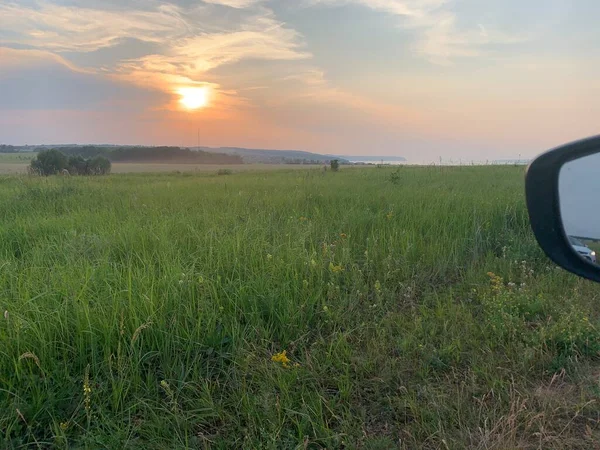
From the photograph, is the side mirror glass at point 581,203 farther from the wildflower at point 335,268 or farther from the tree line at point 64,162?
the tree line at point 64,162

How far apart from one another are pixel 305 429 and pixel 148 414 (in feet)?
2.61

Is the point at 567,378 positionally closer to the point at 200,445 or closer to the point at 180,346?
the point at 200,445

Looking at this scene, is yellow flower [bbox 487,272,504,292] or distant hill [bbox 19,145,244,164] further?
distant hill [bbox 19,145,244,164]

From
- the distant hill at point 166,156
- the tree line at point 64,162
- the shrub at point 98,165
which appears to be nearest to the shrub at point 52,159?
the tree line at point 64,162

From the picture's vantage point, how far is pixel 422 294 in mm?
3314

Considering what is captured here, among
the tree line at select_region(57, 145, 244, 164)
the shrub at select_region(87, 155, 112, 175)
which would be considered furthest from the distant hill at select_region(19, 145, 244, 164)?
the shrub at select_region(87, 155, 112, 175)

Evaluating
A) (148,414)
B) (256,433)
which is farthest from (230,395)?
(148,414)

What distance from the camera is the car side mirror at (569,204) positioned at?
118cm

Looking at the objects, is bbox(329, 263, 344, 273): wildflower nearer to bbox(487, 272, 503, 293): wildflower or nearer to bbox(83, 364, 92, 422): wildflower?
bbox(487, 272, 503, 293): wildflower

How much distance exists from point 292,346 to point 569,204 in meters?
1.82

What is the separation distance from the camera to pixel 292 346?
Answer: 8.33 ft

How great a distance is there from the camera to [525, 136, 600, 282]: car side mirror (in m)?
1.18

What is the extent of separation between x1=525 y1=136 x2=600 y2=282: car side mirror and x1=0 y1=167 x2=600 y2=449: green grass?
1032 mm

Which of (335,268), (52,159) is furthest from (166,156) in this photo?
(335,268)
